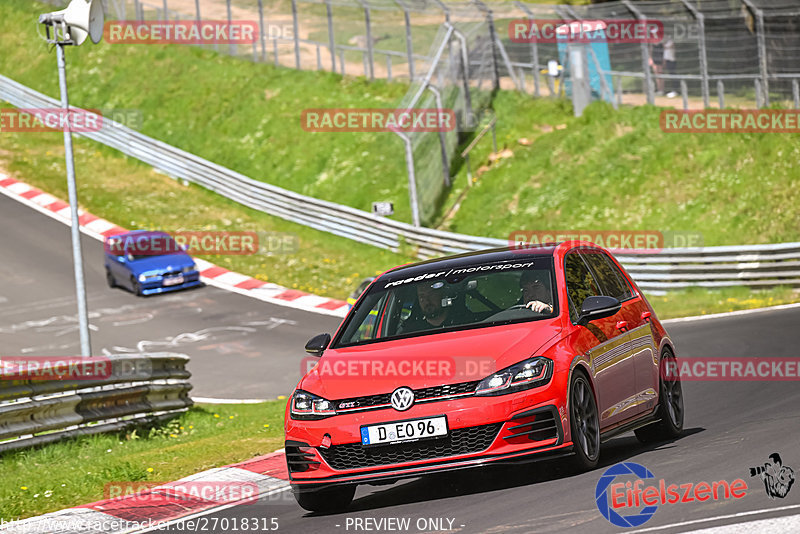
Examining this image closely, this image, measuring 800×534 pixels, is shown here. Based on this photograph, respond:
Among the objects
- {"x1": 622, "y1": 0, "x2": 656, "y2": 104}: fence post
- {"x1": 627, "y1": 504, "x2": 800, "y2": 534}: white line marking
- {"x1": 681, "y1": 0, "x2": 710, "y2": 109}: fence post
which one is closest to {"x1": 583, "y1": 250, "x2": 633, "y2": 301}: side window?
{"x1": 627, "y1": 504, "x2": 800, "y2": 534}: white line marking

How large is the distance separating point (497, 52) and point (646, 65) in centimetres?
604

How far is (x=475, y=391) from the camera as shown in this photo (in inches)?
303

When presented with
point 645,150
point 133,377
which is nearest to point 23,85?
point 645,150

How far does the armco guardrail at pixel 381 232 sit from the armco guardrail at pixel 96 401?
1194 centimetres

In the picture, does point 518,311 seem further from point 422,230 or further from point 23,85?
point 23,85

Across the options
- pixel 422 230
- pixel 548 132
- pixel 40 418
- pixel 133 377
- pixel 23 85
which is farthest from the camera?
pixel 23 85

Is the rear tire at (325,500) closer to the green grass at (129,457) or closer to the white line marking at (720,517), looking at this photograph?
the green grass at (129,457)

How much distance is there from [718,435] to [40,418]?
6743 millimetres

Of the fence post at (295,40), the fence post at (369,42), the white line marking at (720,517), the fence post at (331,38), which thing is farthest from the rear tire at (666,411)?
the fence post at (295,40)

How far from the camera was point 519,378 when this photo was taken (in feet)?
25.5

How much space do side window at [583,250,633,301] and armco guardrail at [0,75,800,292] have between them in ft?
44.1

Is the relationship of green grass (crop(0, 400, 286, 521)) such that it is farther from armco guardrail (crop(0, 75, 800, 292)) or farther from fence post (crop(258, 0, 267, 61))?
fence post (crop(258, 0, 267, 61))

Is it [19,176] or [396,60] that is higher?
[396,60]

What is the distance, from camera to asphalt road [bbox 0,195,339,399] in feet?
67.4
